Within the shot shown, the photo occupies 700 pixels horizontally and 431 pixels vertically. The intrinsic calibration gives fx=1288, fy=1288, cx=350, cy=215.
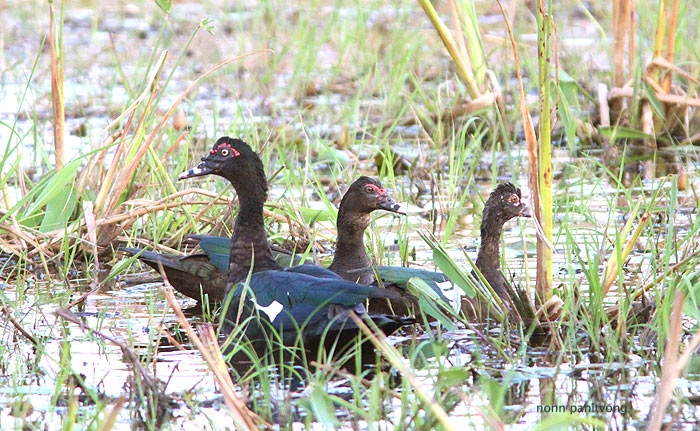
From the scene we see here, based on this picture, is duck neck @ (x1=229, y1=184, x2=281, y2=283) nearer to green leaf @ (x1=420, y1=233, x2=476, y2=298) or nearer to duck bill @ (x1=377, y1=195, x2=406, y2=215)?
duck bill @ (x1=377, y1=195, x2=406, y2=215)

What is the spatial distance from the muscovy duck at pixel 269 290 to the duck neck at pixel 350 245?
1.30 feet

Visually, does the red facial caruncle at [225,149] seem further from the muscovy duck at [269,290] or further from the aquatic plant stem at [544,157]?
the aquatic plant stem at [544,157]

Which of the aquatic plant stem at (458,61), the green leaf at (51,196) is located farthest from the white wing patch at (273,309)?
the aquatic plant stem at (458,61)

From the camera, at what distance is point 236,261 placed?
17.8ft

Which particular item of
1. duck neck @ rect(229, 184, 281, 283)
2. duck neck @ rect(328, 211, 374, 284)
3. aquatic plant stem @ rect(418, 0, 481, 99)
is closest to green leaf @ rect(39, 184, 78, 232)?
duck neck @ rect(229, 184, 281, 283)

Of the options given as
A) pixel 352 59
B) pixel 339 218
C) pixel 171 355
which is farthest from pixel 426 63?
pixel 171 355

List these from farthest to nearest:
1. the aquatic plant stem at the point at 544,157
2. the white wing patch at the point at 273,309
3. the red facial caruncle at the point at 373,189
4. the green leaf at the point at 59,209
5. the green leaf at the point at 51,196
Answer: the green leaf at the point at 59,209 < the red facial caruncle at the point at 373,189 < the green leaf at the point at 51,196 < the white wing patch at the point at 273,309 < the aquatic plant stem at the point at 544,157

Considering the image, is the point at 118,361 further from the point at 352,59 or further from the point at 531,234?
the point at 352,59

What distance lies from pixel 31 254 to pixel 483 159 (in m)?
3.40

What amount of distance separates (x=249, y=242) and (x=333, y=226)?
1382mm

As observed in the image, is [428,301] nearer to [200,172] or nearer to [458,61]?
[200,172]

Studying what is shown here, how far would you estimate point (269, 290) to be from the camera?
4902 millimetres

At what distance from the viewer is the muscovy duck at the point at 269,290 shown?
4516mm

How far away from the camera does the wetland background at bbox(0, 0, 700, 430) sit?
3.81 meters
